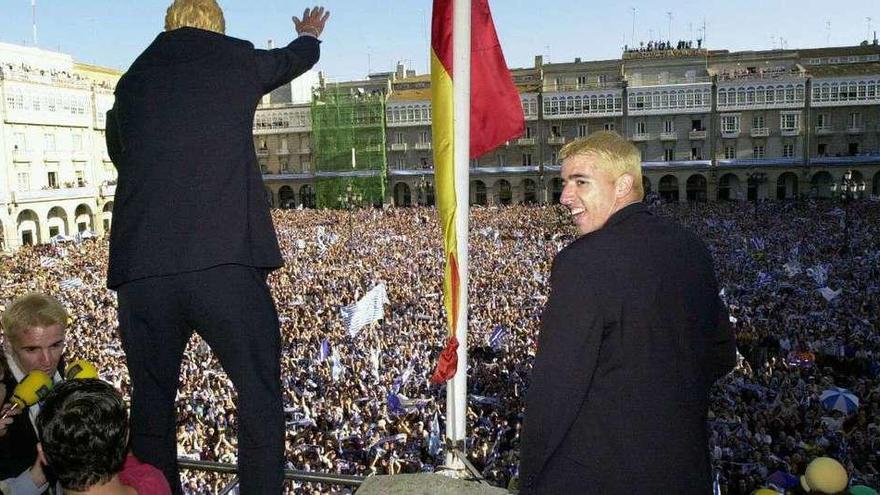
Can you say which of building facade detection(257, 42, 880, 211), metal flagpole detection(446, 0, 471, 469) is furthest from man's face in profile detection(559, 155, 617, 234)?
building facade detection(257, 42, 880, 211)

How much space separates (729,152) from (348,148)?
27731 mm

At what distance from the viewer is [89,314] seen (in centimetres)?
1558

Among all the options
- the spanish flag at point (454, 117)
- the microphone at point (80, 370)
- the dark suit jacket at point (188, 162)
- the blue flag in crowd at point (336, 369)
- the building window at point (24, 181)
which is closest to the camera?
the dark suit jacket at point (188, 162)

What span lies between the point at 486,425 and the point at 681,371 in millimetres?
7184

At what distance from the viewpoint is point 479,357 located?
12148mm

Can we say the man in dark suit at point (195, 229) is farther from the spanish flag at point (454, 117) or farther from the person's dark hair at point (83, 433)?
the spanish flag at point (454, 117)

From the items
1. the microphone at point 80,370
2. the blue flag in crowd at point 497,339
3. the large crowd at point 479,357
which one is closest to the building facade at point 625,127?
the large crowd at point 479,357

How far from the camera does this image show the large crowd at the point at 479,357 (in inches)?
301

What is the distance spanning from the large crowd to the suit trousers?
1.18 meters

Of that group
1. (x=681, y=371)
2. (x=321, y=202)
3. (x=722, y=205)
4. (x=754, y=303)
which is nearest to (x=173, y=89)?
(x=681, y=371)

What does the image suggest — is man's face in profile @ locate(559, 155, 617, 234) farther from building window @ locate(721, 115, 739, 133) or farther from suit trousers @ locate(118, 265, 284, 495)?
building window @ locate(721, 115, 739, 133)

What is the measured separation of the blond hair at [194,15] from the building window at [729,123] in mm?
53441

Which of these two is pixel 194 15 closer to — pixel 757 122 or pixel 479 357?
pixel 479 357

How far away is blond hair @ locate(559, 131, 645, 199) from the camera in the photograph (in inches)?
74.6
